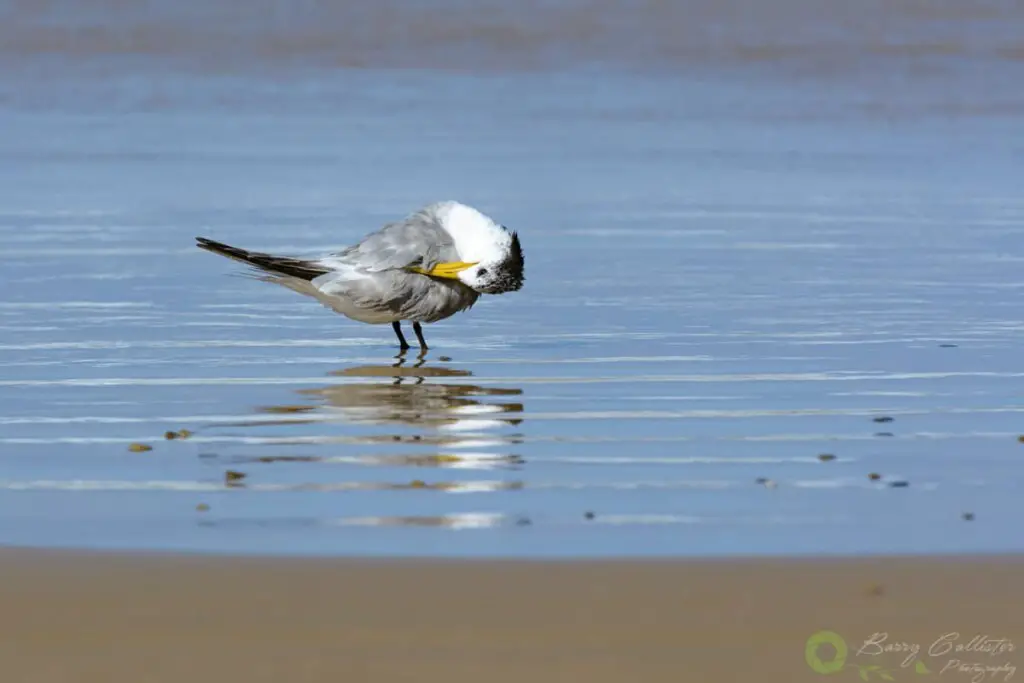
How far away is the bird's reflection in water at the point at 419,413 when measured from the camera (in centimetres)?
495

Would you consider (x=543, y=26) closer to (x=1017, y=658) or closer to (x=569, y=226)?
(x=569, y=226)

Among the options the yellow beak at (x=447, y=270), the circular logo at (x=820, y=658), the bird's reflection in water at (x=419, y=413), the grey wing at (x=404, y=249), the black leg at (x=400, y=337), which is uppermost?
the grey wing at (x=404, y=249)

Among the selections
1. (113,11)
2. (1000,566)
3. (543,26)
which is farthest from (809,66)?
(1000,566)

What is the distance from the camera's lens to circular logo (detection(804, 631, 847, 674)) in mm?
3446

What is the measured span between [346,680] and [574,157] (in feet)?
26.6

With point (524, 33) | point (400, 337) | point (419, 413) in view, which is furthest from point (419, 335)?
point (524, 33)

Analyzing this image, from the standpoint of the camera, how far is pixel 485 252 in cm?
648

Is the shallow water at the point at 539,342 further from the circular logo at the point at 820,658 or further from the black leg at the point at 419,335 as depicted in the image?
the circular logo at the point at 820,658

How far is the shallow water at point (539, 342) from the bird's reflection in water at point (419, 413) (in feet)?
0.06

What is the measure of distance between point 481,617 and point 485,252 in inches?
116

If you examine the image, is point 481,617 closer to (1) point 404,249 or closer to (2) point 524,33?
(1) point 404,249

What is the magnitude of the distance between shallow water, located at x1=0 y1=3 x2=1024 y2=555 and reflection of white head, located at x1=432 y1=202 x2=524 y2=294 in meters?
0.27

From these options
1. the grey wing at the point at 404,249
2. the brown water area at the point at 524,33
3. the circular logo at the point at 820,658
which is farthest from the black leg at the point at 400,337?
the brown water area at the point at 524,33

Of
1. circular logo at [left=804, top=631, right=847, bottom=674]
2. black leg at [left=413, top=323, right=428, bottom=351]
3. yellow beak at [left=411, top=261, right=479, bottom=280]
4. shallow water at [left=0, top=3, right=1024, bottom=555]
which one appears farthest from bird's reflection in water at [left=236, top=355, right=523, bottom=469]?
circular logo at [left=804, top=631, right=847, bottom=674]
